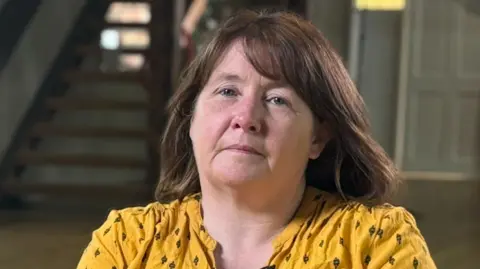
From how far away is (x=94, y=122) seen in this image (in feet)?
14.9

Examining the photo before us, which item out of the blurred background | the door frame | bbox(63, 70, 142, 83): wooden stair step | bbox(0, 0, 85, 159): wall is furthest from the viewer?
the door frame

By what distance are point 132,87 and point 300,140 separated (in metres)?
3.54

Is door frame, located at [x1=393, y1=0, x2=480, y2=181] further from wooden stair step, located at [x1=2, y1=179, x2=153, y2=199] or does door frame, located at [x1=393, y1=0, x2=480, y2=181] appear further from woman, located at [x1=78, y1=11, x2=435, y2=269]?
woman, located at [x1=78, y1=11, x2=435, y2=269]

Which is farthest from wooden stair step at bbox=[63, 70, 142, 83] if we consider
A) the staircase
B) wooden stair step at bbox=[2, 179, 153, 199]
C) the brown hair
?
the brown hair

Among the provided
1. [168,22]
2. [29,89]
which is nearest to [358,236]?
[168,22]

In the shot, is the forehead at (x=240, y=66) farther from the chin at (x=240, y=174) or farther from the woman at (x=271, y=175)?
the chin at (x=240, y=174)

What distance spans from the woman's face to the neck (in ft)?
0.13

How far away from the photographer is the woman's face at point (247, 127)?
1.07 meters

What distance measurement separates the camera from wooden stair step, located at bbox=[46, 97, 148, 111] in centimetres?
412

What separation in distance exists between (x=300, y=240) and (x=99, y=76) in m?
3.31

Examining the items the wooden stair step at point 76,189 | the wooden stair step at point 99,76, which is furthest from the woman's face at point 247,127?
the wooden stair step at point 99,76

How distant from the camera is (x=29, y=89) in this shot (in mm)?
4383

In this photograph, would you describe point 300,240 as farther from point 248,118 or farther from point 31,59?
point 31,59

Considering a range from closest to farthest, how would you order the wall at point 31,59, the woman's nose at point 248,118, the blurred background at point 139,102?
the woman's nose at point 248,118 → the blurred background at point 139,102 → the wall at point 31,59
